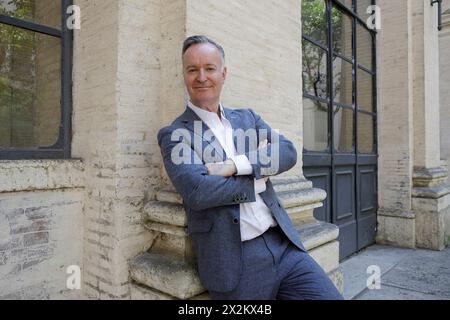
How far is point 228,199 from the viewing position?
1629 millimetres

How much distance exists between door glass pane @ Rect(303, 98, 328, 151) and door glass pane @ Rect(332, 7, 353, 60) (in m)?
1.11

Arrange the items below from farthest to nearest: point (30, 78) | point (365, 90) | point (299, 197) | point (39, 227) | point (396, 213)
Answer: point (365, 90) → point (396, 213) → point (30, 78) → point (299, 197) → point (39, 227)

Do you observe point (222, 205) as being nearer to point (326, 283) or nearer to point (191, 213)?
point (191, 213)

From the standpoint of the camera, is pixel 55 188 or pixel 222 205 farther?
pixel 55 188

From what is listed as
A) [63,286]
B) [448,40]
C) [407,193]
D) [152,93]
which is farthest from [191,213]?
[448,40]

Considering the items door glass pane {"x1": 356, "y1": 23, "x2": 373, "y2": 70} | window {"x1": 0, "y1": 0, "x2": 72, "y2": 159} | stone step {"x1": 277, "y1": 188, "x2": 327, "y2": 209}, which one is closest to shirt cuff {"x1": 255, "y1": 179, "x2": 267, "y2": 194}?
stone step {"x1": 277, "y1": 188, "x2": 327, "y2": 209}

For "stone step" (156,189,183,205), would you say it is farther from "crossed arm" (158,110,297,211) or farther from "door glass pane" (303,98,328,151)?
"door glass pane" (303,98,328,151)

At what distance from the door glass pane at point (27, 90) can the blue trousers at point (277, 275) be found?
2120 mm

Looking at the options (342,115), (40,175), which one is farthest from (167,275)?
(342,115)

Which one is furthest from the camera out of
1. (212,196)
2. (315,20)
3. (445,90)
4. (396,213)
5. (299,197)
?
(445,90)

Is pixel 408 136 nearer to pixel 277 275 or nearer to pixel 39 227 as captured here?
pixel 277 275

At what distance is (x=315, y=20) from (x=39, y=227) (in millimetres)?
4238
